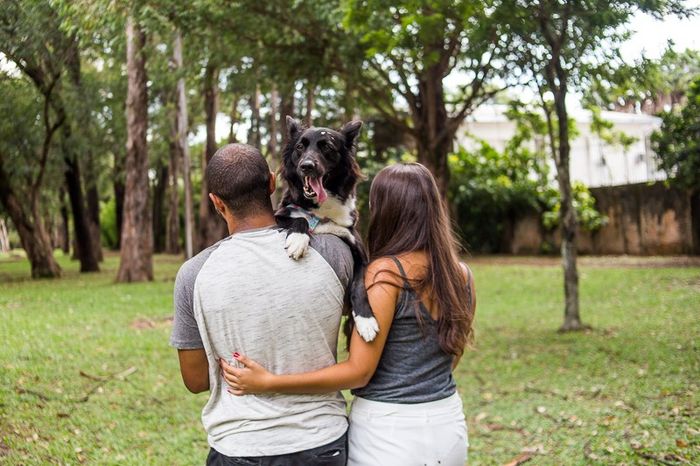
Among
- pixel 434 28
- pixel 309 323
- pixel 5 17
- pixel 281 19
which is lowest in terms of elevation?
pixel 309 323

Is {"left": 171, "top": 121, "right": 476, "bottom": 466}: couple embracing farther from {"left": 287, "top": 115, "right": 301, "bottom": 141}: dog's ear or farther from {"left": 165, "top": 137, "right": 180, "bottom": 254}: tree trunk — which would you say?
{"left": 165, "top": 137, "right": 180, "bottom": 254}: tree trunk

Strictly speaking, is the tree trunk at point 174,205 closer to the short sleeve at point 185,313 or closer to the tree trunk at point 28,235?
the tree trunk at point 28,235

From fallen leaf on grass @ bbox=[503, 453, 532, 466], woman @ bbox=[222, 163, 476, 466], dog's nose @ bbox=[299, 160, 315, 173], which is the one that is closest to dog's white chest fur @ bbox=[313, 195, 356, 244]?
dog's nose @ bbox=[299, 160, 315, 173]

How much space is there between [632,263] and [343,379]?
1629 centimetres

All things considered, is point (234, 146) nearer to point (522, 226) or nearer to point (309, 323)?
point (309, 323)

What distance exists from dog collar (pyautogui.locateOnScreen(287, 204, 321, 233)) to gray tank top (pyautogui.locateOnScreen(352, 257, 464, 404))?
590mm

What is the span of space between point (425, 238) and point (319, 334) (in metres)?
0.51

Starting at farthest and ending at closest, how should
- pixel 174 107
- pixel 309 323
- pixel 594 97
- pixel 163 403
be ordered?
pixel 174 107 → pixel 594 97 → pixel 163 403 → pixel 309 323

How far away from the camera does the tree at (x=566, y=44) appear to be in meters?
7.18

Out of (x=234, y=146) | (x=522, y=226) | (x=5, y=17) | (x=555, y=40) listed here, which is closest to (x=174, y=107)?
(x=522, y=226)

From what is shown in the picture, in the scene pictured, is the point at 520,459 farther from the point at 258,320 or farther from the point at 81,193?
the point at 81,193

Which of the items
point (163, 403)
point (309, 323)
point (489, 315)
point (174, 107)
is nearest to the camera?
point (309, 323)

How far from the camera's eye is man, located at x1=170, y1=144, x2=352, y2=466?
2.43 m

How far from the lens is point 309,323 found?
2477mm
